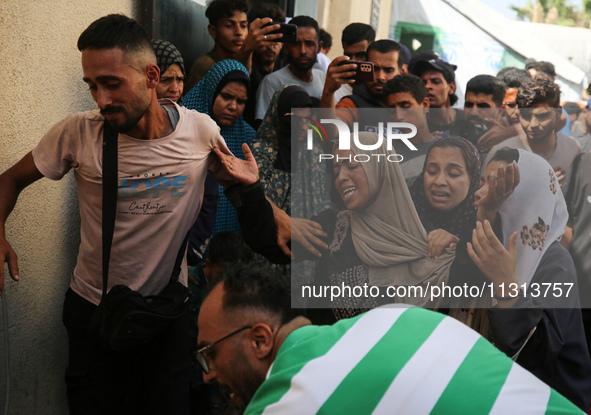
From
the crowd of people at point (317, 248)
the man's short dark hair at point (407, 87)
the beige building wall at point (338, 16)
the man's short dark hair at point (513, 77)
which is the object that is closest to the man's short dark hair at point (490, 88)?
the man's short dark hair at point (513, 77)

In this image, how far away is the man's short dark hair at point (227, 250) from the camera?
3.36m

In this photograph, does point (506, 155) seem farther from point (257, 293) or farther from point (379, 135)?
point (257, 293)

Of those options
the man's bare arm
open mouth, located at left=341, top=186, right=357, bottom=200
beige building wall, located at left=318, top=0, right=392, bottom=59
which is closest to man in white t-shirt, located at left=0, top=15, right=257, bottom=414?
the man's bare arm

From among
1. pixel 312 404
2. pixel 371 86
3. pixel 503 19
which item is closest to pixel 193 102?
pixel 371 86

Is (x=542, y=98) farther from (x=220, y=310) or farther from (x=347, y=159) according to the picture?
(x=220, y=310)

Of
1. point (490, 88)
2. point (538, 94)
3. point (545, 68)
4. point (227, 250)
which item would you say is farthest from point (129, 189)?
point (545, 68)

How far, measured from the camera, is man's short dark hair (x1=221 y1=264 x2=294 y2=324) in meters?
2.04

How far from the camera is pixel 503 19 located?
924cm

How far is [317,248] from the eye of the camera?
10.1 feet

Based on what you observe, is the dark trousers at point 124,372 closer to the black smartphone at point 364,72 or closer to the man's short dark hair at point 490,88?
the black smartphone at point 364,72

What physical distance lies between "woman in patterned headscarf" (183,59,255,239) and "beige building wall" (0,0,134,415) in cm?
56

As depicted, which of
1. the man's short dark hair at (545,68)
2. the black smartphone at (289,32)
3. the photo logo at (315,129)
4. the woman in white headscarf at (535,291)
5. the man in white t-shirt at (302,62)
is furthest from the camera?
the man's short dark hair at (545,68)

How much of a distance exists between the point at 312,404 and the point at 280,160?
2.16 metres

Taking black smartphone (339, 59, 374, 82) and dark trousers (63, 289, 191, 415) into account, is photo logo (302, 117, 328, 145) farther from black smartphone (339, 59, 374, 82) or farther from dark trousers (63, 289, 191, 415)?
dark trousers (63, 289, 191, 415)
